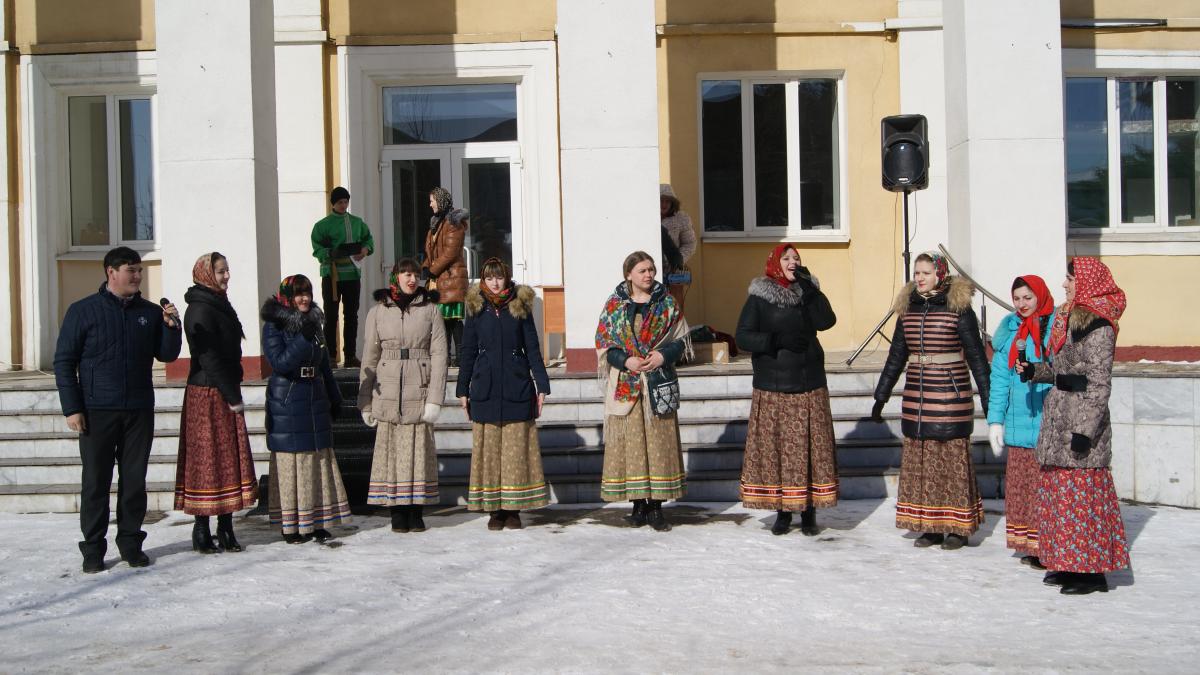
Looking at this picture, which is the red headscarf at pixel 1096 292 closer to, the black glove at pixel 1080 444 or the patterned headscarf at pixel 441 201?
the black glove at pixel 1080 444

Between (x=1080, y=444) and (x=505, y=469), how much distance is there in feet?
11.5

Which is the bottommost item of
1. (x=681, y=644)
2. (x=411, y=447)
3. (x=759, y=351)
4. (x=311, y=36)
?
(x=681, y=644)

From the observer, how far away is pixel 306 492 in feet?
24.5

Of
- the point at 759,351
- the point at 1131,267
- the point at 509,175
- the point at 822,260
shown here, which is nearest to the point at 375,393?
the point at 759,351

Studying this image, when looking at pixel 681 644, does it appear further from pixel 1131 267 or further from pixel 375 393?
pixel 1131 267

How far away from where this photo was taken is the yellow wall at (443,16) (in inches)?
505

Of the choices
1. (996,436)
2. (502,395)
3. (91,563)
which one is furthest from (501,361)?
(996,436)

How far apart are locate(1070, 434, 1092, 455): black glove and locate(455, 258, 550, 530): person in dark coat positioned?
3237 mm

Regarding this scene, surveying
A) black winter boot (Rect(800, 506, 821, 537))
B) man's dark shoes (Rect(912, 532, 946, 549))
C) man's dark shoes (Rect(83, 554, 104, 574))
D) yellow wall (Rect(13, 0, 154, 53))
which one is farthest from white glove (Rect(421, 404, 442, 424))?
yellow wall (Rect(13, 0, 154, 53))

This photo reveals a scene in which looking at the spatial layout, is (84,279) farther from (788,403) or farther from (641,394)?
(788,403)

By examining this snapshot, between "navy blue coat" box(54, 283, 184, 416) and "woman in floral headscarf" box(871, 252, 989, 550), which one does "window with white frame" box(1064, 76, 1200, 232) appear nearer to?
"woman in floral headscarf" box(871, 252, 989, 550)

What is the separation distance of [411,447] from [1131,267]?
8.44 m

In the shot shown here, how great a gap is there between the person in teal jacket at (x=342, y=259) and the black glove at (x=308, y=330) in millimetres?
3677

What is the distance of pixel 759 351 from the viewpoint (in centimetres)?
759
